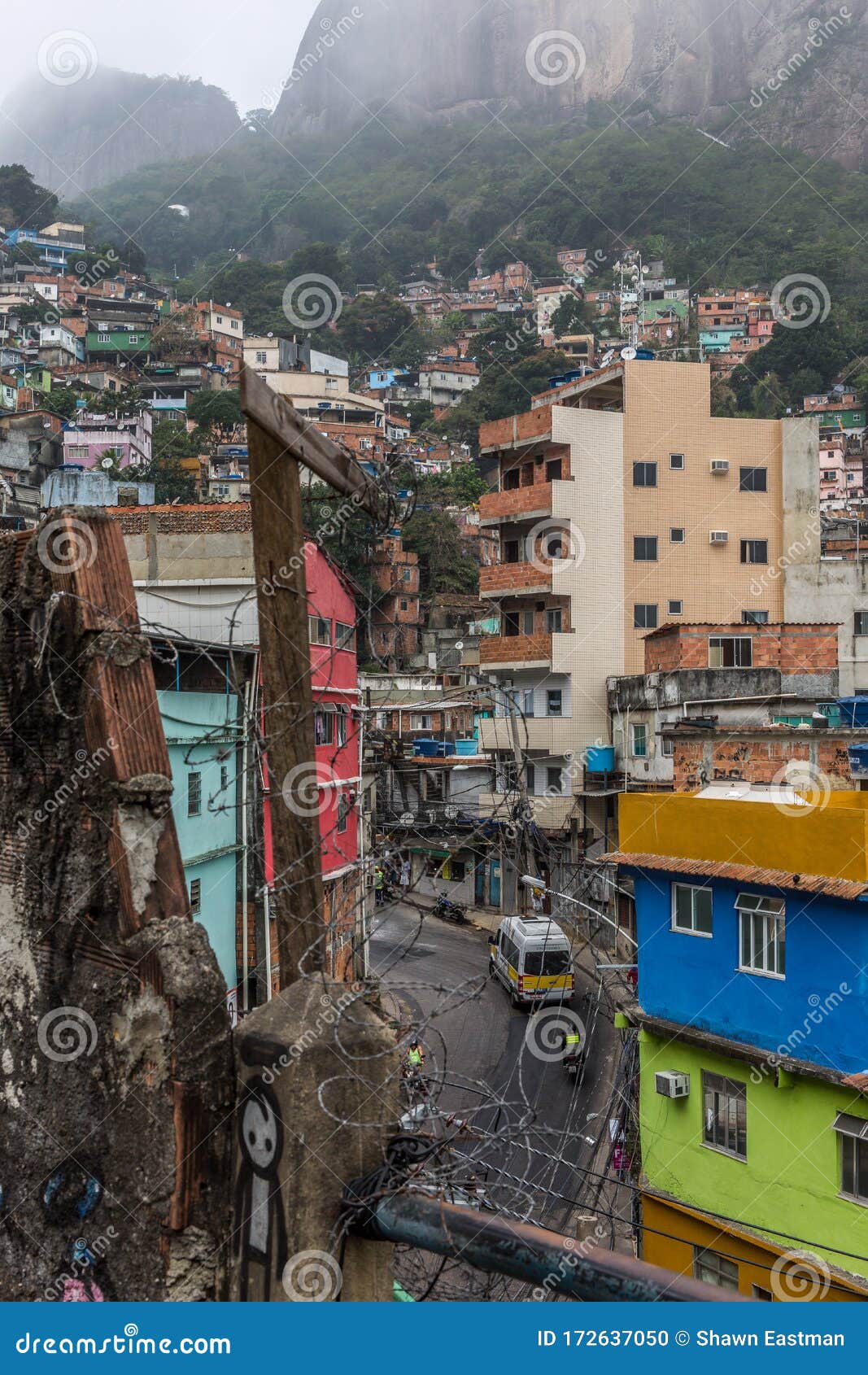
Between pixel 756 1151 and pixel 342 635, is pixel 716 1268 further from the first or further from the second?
pixel 342 635

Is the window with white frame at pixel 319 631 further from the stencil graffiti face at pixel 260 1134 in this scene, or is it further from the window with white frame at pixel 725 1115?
the stencil graffiti face at pixel 260 1134

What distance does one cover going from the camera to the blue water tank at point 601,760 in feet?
90.7

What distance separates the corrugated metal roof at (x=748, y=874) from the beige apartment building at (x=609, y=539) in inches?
614

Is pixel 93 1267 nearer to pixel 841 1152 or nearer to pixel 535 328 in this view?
pixel 841 1152

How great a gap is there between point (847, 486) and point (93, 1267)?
68.6 metres

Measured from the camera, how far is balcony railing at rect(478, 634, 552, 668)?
29.2 m

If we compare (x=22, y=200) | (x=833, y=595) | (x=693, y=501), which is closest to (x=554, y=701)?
(x=693, y=501)

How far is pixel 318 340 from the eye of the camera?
9019 cm

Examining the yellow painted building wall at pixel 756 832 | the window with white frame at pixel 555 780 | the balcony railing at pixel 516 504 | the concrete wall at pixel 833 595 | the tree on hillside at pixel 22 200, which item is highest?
the tree on hillside at pixel 22 200

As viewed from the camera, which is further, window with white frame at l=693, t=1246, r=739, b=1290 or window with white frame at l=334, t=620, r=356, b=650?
window with white frame at l=334, t=620, r=356, b=650

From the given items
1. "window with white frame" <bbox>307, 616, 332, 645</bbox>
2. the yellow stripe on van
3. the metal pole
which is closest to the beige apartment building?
the yellow stripe on van

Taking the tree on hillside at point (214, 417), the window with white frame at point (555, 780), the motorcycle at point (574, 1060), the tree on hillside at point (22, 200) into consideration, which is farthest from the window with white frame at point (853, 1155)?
the tree on hillside at point (22, 200)

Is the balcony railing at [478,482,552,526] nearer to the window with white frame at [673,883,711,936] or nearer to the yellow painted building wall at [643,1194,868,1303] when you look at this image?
the window with white frame at [673,883,711,936]

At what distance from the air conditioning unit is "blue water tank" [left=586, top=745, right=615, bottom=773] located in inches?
621
